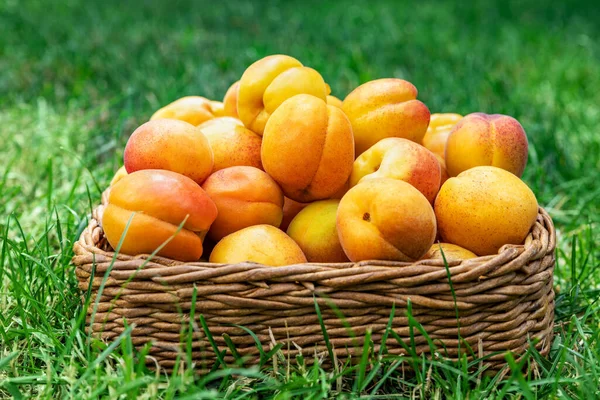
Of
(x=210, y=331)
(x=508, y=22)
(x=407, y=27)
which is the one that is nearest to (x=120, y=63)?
(x=407, y=27)

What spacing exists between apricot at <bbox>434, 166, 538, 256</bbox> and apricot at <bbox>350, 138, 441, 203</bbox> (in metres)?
0.06

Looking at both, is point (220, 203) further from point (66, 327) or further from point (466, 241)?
point (466, 241)

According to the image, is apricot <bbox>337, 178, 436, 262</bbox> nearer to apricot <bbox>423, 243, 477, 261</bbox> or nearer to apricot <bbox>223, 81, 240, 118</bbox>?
apricot <bbox>423, 243, 477, 261</bbox>

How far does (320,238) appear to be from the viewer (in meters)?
1.66

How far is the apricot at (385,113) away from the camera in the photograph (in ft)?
6.06

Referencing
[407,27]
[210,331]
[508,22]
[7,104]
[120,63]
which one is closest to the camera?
[210,331]

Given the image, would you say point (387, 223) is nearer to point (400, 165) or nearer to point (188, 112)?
point (400, 165)

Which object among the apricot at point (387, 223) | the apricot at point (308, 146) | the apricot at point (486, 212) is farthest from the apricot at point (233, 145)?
the apricot at point (486, 212)

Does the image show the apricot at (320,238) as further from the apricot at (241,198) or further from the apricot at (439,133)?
the apricot at (439,133)

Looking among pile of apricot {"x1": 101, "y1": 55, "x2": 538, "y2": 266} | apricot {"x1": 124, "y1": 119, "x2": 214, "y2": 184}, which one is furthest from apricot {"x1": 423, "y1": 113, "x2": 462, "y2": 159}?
apricot {"x1": 124, "y1": 119, "x2": 214, "y2": 184}

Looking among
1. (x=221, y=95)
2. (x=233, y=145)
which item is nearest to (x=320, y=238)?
(x=233, y=145)

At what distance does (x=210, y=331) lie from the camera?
1.46m

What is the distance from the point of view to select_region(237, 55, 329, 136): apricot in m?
1.80

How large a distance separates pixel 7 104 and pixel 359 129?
2520mm
